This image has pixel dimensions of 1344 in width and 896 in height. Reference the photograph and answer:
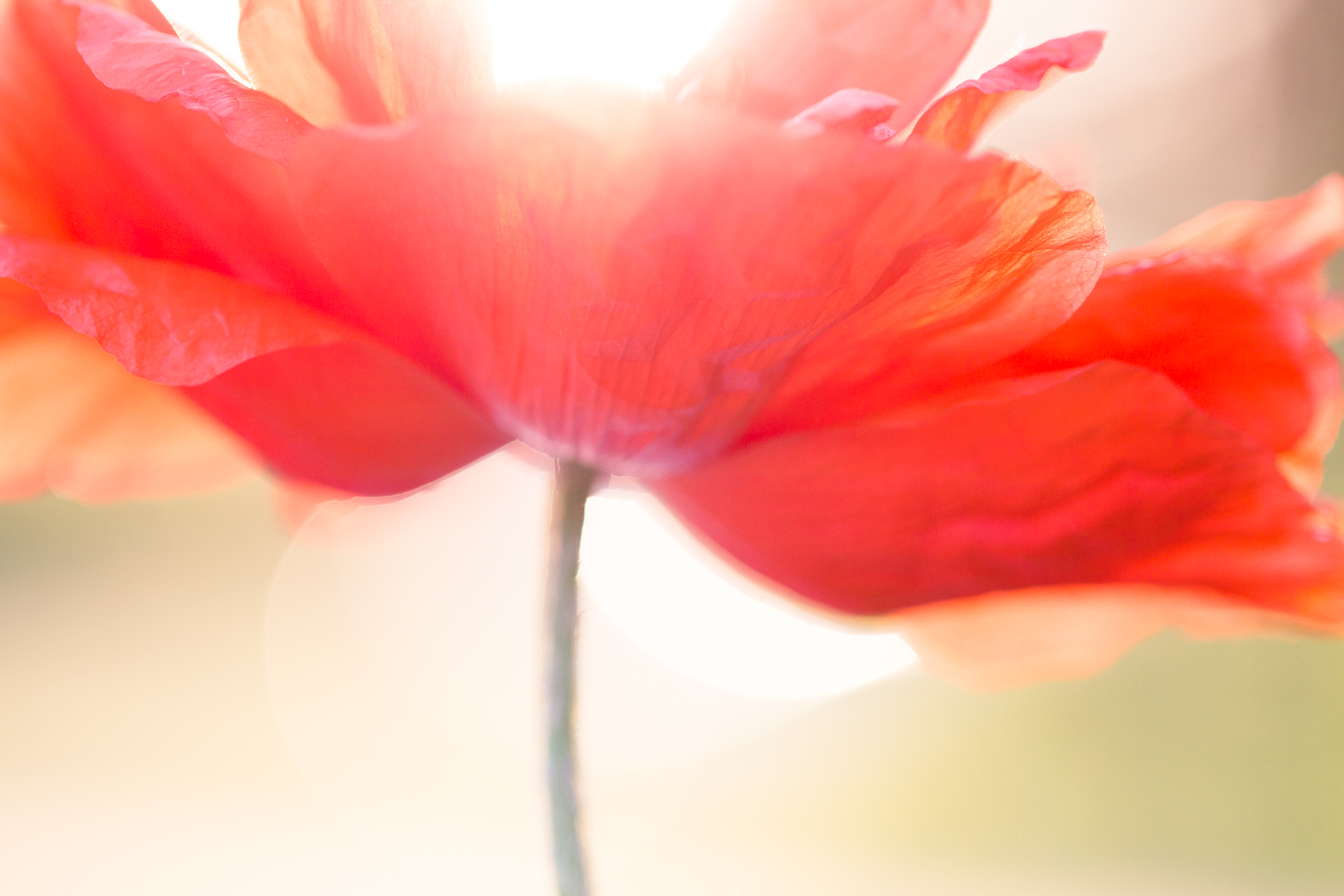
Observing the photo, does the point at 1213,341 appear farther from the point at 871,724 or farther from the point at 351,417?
the point at 871,724

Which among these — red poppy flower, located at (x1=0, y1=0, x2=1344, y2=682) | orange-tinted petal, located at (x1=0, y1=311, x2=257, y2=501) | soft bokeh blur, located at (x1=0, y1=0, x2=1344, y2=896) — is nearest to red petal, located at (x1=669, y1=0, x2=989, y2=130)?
red poppy flower, located at (x1=0, y1=0, x2=1344, y2=682)

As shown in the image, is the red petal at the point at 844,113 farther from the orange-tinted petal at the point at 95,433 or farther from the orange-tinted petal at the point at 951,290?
the orange-tinted petal at the point at 95,433

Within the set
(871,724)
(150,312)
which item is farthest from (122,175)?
(871,724)

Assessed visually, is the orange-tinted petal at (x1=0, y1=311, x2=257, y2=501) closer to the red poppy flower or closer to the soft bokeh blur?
the red poppy flower

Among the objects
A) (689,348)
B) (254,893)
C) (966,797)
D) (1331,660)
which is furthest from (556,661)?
(966,797)

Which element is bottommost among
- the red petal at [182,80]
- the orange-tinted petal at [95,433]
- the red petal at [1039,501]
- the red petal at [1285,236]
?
the red petal at [1039,501]

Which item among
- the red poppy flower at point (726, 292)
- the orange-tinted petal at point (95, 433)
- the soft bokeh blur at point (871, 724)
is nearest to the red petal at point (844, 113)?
the red poppy flower at point (726, 292)

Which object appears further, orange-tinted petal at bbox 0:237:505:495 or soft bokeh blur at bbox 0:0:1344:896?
soft bokeh blur at bbox 0:0:1344:896
